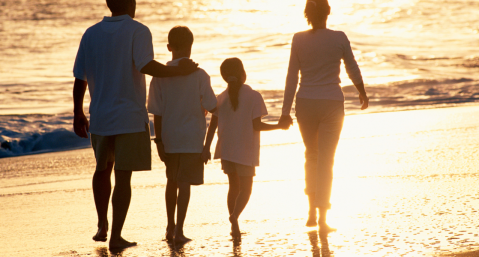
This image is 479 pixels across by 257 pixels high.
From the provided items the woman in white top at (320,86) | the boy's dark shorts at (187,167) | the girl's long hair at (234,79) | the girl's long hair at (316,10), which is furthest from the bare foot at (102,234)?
the girl's long hair at (316,10)

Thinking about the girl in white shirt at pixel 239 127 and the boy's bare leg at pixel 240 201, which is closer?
the boy's bare leg at pixel 240 201

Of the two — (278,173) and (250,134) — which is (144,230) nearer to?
(250,134)

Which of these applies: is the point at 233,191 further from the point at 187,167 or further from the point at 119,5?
the point at 119,5

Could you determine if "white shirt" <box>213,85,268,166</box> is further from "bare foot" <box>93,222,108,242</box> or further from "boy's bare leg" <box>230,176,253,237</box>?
"bare foot" <box>93,222,108,242</box>

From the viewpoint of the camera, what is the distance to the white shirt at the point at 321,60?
14.5ft

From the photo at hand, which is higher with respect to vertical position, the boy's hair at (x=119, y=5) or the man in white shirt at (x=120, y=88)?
the boy's hair at (x=119, y=5)

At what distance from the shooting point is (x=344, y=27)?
3356cm

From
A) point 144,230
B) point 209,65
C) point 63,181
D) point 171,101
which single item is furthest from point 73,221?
point 209,65

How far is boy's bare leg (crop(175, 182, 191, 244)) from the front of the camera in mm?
4027

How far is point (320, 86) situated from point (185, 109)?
3.49 feet

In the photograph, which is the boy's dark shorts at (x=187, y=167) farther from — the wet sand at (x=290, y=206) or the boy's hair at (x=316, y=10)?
the boy's hair at (x=316, y=10)

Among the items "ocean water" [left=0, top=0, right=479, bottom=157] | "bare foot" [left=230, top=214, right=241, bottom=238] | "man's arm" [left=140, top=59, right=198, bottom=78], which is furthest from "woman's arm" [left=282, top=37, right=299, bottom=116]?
"ocean water" [left=0, top=0, right=479, bottom=157]

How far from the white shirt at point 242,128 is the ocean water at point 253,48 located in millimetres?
6559

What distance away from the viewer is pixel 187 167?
4129 mm
